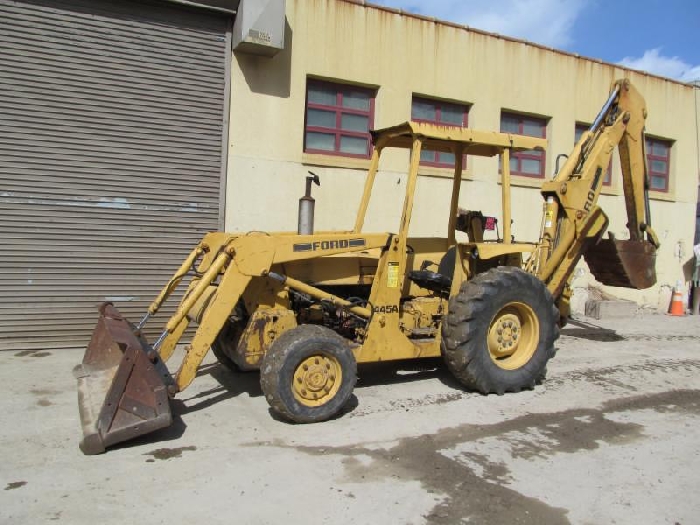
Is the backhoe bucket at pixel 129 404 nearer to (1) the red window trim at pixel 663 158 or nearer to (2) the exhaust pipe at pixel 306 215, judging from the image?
(2) the exhaust pipe at pixel 306 215

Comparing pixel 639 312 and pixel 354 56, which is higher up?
pixel 354 56

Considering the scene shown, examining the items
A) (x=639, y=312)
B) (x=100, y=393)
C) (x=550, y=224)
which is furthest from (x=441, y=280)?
(x=639, y=312)

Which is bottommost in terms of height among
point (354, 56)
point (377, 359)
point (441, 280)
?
point (377, 359)

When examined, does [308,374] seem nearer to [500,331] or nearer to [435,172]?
[500,331]

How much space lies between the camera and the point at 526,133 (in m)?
11.8

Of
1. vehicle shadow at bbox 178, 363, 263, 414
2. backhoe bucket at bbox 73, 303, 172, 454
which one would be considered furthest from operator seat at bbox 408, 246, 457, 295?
backhoe bucket at bbox 73, 303, 172, 454

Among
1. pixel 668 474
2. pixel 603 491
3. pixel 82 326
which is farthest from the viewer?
pixel 82 326

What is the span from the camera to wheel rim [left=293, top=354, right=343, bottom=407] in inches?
194

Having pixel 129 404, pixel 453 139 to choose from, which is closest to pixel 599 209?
pixel 453 139

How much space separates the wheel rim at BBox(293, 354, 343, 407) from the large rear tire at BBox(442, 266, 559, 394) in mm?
1286

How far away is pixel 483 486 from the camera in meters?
3.91

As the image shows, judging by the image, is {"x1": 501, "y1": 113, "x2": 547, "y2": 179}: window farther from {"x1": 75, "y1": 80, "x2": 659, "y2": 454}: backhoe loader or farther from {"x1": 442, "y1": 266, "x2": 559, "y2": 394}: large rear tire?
{"x1": 442, "y1": 266, "x2": 559, "y2": 394}: large rear tire

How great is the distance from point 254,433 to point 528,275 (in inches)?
127

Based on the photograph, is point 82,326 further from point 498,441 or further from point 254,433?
point 498,441
